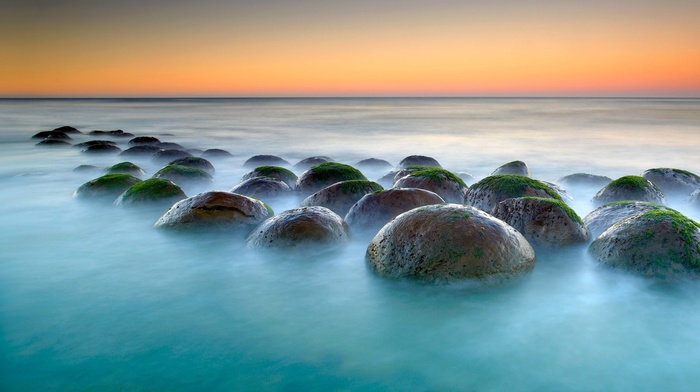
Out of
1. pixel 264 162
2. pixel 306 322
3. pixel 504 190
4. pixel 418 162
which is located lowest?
pixel 306 322

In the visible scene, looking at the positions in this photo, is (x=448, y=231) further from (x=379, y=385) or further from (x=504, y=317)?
(x=379, y=385)

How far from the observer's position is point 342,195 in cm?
657

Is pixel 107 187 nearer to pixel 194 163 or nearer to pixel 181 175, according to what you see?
pixel 181 175

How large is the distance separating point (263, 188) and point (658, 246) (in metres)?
5.31

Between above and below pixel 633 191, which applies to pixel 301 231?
below

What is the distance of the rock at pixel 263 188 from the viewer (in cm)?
773

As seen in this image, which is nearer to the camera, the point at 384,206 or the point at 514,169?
the point at 384,206

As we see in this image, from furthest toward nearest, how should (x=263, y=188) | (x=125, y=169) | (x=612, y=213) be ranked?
(x=125, y=169)
(x=263, y=188)
(x=612, y=213)

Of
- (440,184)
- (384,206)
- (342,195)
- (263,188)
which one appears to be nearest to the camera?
(384,206)

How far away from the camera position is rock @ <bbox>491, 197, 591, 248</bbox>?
5.04 m

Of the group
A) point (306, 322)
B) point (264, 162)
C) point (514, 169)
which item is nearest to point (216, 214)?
point (306, 322)

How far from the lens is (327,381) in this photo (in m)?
3.17

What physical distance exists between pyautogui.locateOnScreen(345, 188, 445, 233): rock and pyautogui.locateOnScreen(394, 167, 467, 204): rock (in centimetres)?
100

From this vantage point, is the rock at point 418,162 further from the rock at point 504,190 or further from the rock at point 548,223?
the rock at point 548,223
